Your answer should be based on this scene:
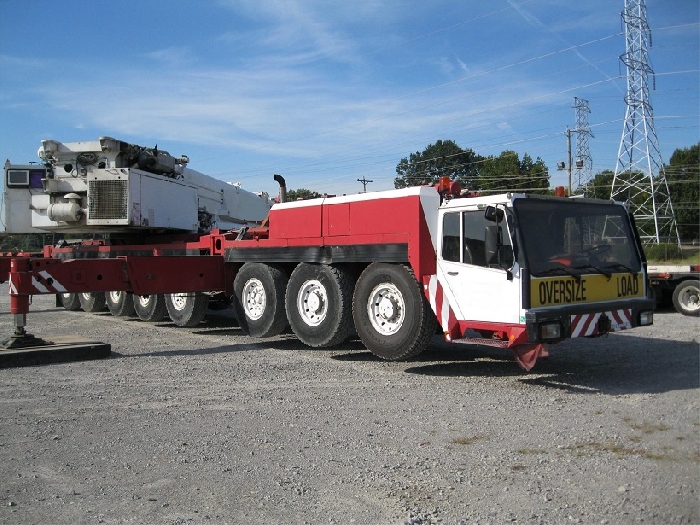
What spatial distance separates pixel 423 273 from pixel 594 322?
205 centimetres

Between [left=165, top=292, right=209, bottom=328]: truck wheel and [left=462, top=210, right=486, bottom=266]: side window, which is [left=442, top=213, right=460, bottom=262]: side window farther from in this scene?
[left=165, top=292, right=209, bottom=328]: truck wheel

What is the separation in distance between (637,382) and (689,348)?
3103mm

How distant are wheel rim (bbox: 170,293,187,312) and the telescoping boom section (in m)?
1.65

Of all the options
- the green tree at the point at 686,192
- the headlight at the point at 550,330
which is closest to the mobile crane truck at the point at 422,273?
the headlight at the point at 550,330

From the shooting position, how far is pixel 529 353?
7.33 m

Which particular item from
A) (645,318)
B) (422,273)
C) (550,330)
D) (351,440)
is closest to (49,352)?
(422,273)

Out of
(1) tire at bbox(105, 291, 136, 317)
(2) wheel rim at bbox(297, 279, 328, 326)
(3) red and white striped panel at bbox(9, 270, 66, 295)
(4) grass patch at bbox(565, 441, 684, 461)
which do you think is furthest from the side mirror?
(1) tire at bbox(105, 291, 136, 317)

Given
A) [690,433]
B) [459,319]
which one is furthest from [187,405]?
[690,433]

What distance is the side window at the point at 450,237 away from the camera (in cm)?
808

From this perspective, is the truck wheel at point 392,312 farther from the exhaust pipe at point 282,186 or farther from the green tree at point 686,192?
the green tree at point 686,192

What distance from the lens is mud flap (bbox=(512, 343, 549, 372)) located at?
7.20 metres

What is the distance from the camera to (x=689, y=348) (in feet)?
33.6

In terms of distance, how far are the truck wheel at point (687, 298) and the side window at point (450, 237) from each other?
9.18 metres

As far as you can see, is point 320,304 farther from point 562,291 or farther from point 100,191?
point 100,191
